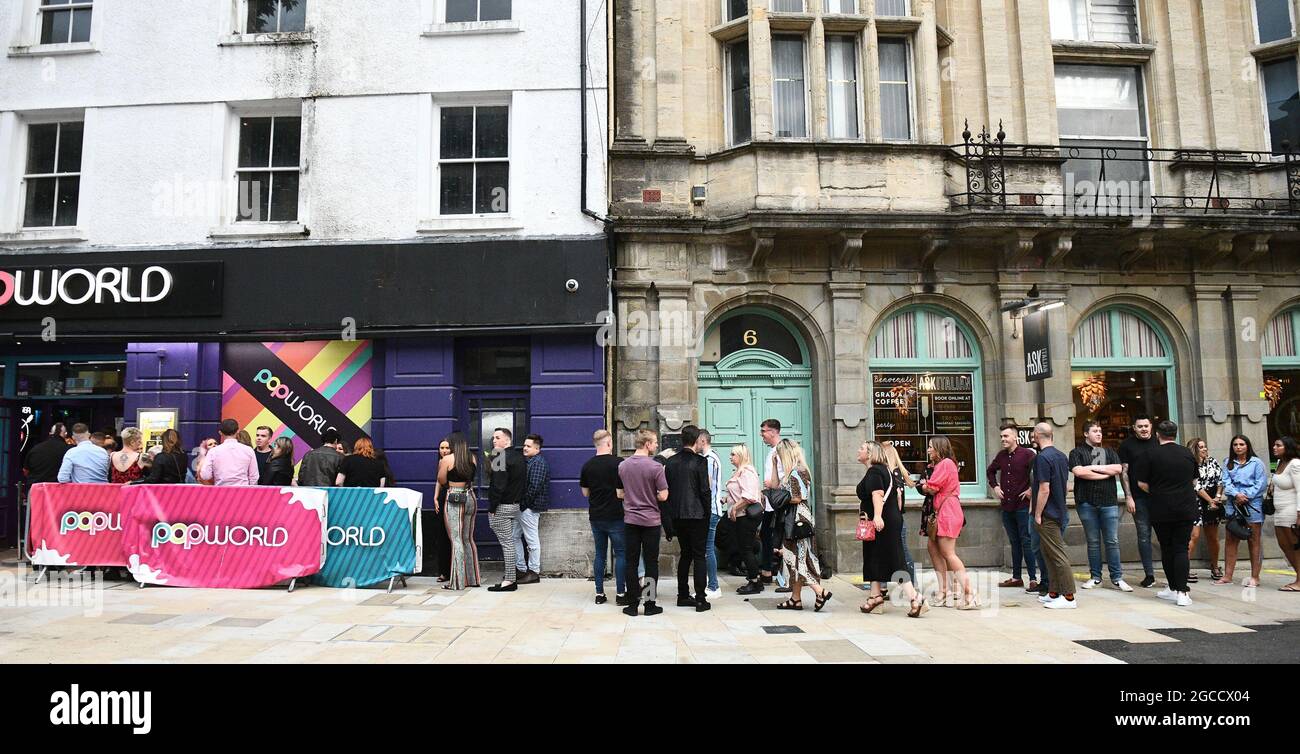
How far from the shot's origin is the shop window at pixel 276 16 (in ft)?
38.7

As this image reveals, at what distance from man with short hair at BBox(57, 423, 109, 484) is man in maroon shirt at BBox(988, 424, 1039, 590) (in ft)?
37.6

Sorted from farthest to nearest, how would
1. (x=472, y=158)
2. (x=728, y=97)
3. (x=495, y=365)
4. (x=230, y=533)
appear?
1. (x=728, y=97)
2. (x=472, y=158)
3. (x=495, y=365)
4. (x=230, y=533)

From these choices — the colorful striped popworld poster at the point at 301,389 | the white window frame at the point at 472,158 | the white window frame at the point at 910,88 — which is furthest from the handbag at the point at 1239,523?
the colorful striped popworld poster at the point at 301,389

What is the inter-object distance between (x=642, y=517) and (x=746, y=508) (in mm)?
1742

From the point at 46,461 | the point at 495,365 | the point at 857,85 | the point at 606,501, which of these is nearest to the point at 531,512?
the point at 606,501

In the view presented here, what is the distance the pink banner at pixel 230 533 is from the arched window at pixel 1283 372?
14.0 metres

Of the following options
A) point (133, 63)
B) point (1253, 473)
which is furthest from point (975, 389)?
point (133, 63)

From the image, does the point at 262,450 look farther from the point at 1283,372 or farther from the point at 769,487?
the point at 1283,372

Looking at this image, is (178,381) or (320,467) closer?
(320,467)

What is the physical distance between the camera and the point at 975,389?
37.8 ft

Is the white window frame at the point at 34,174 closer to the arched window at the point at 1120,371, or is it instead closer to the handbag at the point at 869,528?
the handbag at the point at 869,528

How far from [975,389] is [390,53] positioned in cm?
1022

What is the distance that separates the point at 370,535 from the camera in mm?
9242

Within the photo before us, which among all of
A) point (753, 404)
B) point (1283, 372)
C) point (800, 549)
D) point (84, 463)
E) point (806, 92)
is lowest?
point (800, 549)
